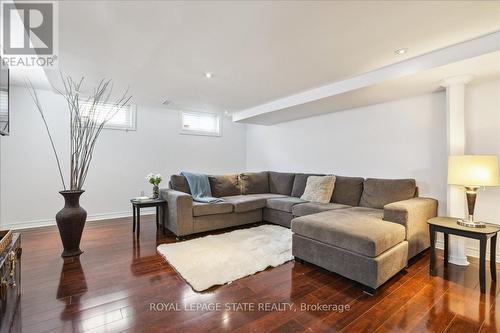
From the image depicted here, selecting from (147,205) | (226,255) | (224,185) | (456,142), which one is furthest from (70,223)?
(456,142)

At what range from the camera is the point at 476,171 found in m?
2.13

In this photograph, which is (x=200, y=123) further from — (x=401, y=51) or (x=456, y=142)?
(x=456, y=142)

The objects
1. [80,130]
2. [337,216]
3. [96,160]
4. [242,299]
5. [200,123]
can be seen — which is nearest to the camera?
[242,299]

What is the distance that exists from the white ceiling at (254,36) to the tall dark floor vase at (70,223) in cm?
155

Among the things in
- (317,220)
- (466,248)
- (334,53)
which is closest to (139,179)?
(317,220)

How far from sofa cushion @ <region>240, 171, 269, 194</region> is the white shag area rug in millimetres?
1188

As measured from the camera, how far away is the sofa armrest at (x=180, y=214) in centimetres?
318

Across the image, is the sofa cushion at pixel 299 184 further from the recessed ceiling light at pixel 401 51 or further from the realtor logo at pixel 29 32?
the realtor logo at pixel 29 32

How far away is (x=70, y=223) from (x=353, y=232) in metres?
2.98

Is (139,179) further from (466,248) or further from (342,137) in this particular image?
(466,248)

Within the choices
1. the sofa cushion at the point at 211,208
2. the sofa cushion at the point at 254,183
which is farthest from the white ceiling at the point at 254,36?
the sofa cushion at the point at 254,183

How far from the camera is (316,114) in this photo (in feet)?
14.2

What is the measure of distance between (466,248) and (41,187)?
20.2 feet

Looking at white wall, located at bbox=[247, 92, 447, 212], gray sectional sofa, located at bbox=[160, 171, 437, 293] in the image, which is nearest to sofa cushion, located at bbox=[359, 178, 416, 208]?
gray sectional sofa, located at bbox=[160, 171, 437, 293]
